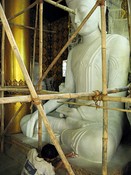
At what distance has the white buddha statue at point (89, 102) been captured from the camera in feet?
7.27

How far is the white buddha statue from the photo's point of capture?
2215mm

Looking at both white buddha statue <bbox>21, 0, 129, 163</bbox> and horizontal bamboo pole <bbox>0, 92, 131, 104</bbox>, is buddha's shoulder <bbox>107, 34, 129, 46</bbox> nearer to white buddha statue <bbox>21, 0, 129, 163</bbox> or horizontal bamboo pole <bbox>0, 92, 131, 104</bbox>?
white buddha statue <bbox>21, 0, 129, 163</bbox>

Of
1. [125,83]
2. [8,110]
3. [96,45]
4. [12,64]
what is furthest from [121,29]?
[8,110]

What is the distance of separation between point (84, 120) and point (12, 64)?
1647mm

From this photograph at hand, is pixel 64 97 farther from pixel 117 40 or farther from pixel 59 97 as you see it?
pixel 117 40

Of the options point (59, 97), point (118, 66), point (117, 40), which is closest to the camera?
point (59, 97)

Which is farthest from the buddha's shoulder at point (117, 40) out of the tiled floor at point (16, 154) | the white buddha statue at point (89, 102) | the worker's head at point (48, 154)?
the worker's head at point (48, 154)

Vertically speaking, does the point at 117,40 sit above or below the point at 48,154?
above

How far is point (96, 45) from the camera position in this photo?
9.63ft

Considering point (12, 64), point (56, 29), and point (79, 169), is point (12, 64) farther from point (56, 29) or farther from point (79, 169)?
point (56, 29)

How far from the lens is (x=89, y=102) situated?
2643mm

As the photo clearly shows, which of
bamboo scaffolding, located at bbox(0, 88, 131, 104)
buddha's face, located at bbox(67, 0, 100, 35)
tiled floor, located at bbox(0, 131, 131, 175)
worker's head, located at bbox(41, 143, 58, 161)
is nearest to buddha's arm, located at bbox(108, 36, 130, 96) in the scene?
buddha's face, located at bbox(67, 0, 100, 35)

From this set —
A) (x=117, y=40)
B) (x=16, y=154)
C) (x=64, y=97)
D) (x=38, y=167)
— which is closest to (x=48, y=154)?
(x=38, y=167)

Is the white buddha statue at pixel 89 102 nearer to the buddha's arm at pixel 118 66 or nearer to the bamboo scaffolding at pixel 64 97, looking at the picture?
the buddha's arm at pixel 118 66
